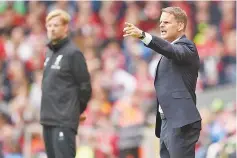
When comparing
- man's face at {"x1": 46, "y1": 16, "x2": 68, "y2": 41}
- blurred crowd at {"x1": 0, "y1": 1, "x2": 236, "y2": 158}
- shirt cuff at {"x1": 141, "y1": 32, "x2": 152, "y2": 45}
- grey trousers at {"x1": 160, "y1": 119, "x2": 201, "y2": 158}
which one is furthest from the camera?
blurred crowd at {"x1": 0, "y1": 1, "x2": 236, "y2": 158}

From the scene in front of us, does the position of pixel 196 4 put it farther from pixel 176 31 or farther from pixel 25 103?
pixel 176 31

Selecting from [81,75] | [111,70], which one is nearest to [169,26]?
[81,75]

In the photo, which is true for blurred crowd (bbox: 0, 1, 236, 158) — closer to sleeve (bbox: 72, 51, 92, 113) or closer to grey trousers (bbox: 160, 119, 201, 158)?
sleeve (bbox: 72, 51, 92, 113)

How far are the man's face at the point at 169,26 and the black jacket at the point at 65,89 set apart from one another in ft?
5.97

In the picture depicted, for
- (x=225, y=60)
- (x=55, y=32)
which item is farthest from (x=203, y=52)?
(x=55, y=32)

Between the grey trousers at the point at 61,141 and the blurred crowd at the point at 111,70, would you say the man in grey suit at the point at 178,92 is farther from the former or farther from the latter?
the blurred crowd at the point at 111,70

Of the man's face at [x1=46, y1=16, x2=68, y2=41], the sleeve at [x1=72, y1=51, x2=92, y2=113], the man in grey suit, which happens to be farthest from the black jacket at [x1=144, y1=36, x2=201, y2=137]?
the man's face at [x1=46, y1=16, x2=68, y2=41]

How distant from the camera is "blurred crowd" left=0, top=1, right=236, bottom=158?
1253 centimetres

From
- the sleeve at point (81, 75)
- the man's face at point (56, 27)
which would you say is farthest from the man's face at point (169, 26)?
the man's face at point (56, 27)

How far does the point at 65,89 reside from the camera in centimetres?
899

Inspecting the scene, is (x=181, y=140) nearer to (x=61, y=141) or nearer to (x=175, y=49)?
(x=175, y=49)

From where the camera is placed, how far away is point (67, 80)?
29.7ft

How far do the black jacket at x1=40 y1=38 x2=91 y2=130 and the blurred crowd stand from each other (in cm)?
213

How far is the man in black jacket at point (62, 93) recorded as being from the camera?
29.4ft
